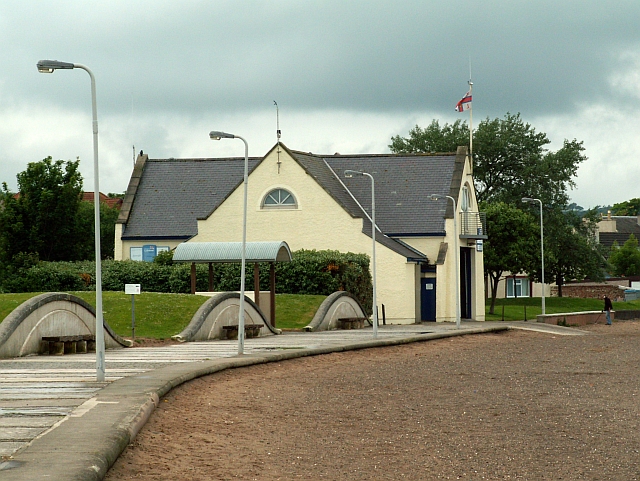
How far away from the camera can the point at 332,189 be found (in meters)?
54.1

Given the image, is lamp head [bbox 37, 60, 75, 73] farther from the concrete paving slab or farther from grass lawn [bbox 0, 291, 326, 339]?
grass lawn [bbox 0, 291, 326, 339]

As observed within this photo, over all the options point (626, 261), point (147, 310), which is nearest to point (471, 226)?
point (147, 310)

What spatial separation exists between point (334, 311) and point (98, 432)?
31216 millimetres

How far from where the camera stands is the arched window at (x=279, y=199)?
5297cm

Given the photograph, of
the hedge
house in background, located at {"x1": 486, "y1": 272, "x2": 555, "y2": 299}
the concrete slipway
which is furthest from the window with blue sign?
house in background, located at {"x1": 486, "y1": 272, "x2": 555, "y2": 299}

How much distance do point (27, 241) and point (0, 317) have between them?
91.1 feet

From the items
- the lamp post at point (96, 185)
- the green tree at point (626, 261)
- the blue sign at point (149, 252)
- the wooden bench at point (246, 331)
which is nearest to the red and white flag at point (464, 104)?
the blue sign at point (149, 252)

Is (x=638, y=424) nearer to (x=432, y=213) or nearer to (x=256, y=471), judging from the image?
(x=256, y=471)

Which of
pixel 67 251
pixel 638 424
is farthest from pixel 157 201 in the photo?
pixel 638 424

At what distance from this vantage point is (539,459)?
35.1ft

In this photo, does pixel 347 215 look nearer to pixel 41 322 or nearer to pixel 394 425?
pixel 41 322

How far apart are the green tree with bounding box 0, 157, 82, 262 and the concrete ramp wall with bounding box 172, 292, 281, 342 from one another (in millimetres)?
22635

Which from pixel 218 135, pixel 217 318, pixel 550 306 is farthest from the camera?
pixel 550 306

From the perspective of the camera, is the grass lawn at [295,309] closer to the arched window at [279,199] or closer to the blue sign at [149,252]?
the arched window at [279,199]
